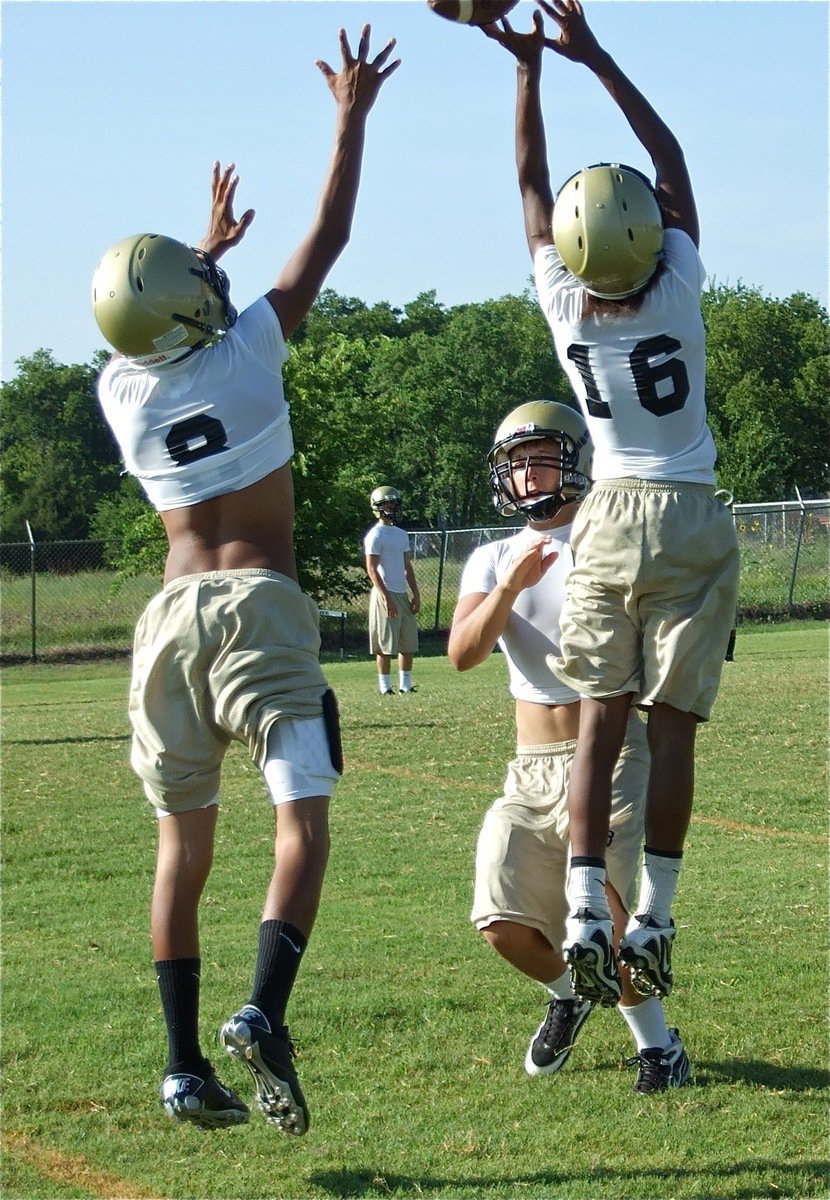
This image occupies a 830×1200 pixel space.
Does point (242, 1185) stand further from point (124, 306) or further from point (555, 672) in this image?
Answer: point (124, 306)

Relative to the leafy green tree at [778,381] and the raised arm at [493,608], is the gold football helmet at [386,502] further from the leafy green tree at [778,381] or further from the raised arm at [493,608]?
the leafy green tree at [778,381]

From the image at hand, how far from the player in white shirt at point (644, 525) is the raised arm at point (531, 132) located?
13.8 inches

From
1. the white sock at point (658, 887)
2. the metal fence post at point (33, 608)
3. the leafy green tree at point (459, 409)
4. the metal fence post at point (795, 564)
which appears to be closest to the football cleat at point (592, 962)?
the white sock at point (658, 887)

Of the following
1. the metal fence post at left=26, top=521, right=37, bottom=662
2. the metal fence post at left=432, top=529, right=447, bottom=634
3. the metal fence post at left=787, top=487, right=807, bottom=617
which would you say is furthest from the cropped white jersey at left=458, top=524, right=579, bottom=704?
the metal fence post at left=787, top=487, right=807, bottom=617

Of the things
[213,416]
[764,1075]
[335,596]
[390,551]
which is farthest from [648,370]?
[335,596]

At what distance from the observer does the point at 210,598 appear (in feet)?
15.9

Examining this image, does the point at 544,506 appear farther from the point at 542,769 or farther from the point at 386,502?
the point at 386,502

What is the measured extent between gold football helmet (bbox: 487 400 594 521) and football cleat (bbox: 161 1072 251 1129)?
229cm

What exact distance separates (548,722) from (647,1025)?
1161 millimetres

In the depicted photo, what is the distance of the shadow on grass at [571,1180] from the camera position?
454 centimetres

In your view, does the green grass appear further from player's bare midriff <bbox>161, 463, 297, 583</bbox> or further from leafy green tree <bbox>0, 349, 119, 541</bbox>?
player's bare midriff <bbox>161, 463, 297, 583</bbox>

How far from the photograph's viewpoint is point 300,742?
479 centimetres

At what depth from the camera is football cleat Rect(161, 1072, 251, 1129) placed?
467 cm

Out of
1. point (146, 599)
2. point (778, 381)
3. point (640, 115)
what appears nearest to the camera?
point (640, 115)
